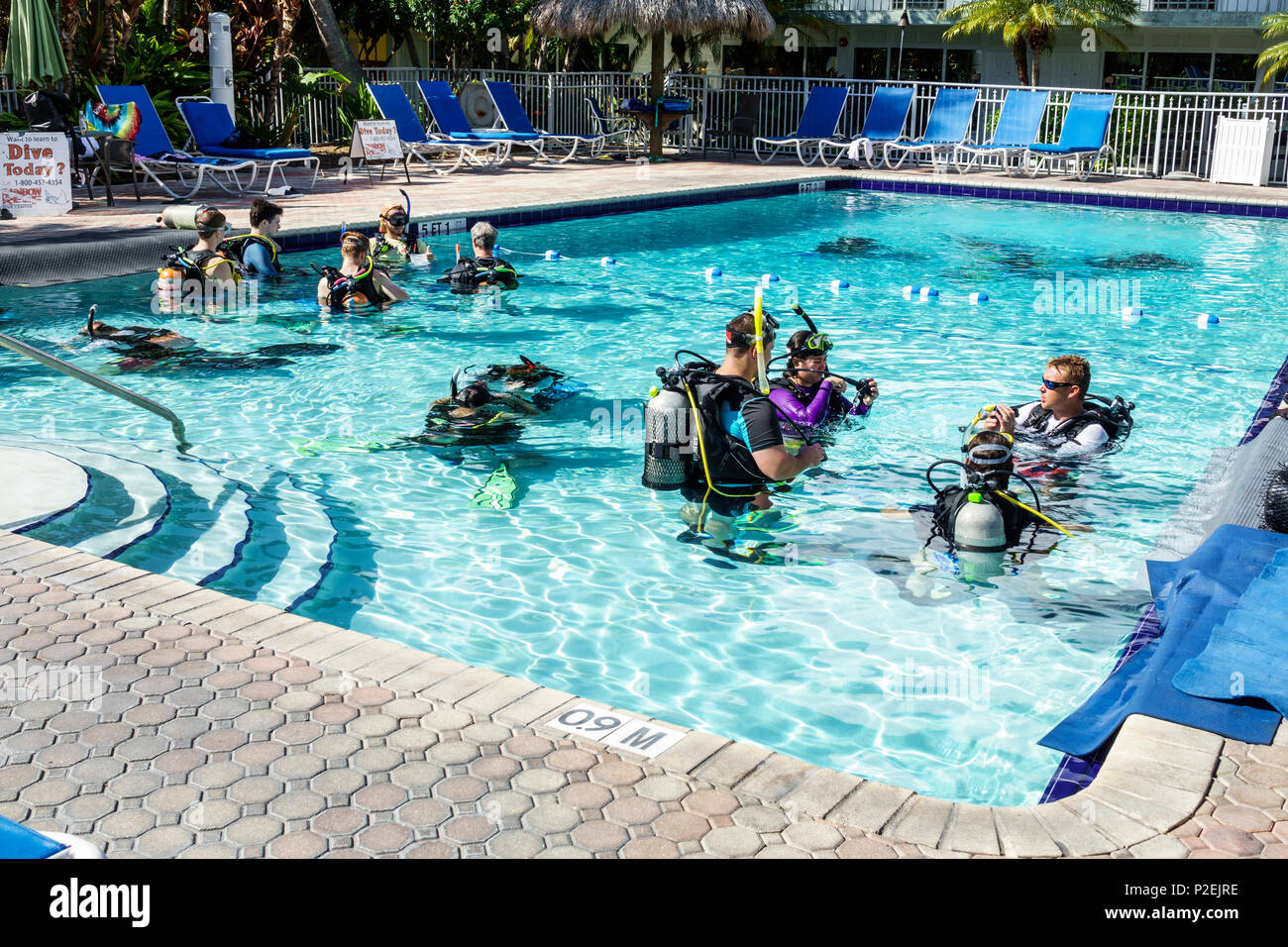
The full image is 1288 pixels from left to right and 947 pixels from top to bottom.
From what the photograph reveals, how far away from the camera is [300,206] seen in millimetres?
14328

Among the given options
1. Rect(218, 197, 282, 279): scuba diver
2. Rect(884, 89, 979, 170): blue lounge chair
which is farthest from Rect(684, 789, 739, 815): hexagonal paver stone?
Rect(884, 89, 979, 170): blue lounge chair

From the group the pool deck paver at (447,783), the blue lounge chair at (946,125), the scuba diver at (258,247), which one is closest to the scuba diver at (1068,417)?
the pool deck paver at (447,783)

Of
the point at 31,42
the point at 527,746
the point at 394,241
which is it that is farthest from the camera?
the point at 31,42

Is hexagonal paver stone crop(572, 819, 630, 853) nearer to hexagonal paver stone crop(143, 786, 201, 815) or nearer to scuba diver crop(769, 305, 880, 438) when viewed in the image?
hexagonal paver stone crop(143, 786, 201, 815)

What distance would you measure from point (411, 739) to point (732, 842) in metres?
0.97

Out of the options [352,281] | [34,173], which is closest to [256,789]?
[352,281]

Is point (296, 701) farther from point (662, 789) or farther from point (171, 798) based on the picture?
point (662, 789)

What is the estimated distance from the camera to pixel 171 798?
3057mm

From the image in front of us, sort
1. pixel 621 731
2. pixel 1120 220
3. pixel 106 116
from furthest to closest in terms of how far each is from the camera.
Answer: pixel 1120 220, pixel 106 116, pixel 621 731
